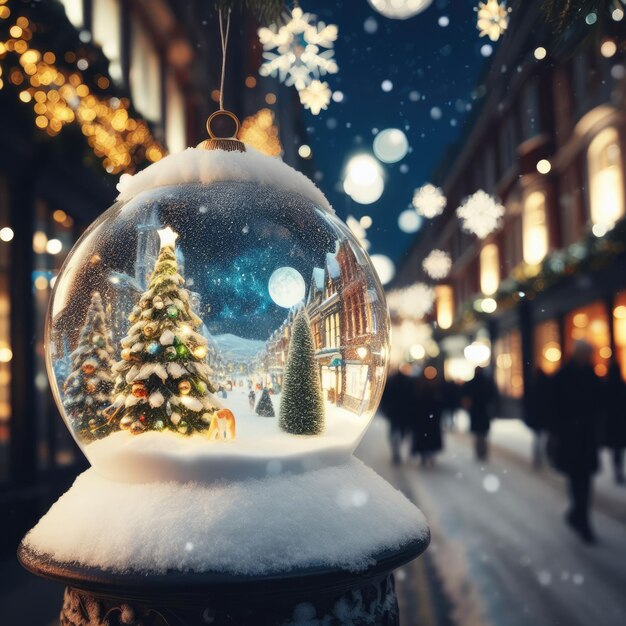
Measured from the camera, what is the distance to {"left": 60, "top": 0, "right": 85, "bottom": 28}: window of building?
24.7 ft

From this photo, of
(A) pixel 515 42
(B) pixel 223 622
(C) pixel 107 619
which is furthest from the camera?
(A) pixel 515 42

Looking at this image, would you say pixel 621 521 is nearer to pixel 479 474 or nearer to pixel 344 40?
pixel 479 474

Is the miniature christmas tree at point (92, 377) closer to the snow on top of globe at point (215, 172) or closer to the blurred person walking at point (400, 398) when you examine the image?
the snow on top of globe at point (215, 172)

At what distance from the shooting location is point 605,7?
7.32ft

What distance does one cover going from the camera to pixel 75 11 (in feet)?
25.5

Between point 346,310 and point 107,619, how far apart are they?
116 cm

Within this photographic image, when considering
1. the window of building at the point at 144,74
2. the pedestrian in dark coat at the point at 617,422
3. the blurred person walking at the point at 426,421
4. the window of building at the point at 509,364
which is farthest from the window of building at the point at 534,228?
the window of building at the point at 144,74

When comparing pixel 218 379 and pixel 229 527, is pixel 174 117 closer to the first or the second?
pixel 218 379

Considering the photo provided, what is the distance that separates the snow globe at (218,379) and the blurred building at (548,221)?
7.11 ft

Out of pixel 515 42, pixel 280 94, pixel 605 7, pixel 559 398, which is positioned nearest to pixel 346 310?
pixel 605 7

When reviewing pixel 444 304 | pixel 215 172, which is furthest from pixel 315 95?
pixel 444 304

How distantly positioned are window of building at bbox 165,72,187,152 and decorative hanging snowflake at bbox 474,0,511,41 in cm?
868

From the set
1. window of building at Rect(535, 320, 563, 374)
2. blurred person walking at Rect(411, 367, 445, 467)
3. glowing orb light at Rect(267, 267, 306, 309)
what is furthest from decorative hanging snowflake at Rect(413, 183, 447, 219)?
window of building at Rect(535, 320, 563, 374)

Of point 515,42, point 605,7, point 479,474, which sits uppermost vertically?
point 515,42
